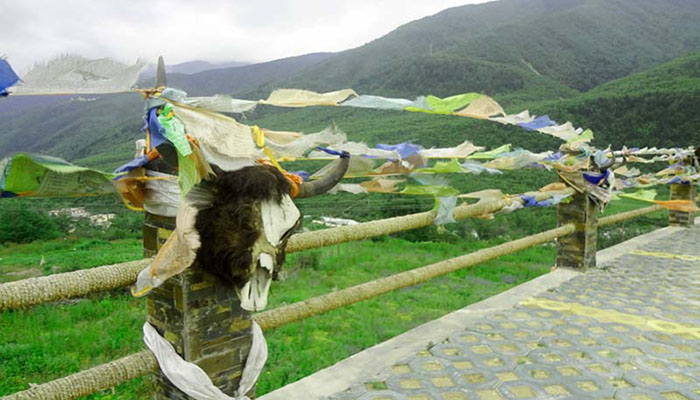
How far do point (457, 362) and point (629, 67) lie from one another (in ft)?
123

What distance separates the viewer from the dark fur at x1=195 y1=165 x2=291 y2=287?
1669mm

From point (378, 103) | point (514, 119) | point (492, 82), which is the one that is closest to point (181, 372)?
point (378, 103)

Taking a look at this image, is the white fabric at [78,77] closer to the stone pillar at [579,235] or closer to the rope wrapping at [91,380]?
the rope wrapping at [91,380]

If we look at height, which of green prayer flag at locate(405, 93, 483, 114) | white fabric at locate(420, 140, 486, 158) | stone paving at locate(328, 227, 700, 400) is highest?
green prayer flag at locate(405, 93, 483, 114)

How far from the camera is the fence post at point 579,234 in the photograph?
16.9 feet

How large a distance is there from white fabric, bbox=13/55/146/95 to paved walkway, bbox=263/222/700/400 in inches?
69.8

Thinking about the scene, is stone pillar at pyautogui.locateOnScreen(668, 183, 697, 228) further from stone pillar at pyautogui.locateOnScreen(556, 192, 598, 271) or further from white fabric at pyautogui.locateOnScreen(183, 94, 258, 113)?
white fabric at pyautogui.locateOnScreen(183, 94, 258, 113)

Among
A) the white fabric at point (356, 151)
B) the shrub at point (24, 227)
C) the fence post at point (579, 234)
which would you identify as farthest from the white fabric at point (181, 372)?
the shrub at point (24, 227)

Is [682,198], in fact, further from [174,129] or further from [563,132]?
[174,129]

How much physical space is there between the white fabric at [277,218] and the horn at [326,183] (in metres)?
0.16

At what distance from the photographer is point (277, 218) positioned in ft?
5.66

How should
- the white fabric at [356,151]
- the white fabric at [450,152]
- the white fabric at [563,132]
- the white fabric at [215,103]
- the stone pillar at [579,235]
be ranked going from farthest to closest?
the stone pillar at [579,235]
the white fabric at [563,132]
the white fabric at [450,152]
the white fabric at [356,151]
the white fabric at [215,103]

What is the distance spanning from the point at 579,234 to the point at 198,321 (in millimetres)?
4547

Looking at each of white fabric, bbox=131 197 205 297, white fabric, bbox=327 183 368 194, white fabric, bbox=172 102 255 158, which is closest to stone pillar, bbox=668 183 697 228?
white fabric, bbox=327 183 368 194
